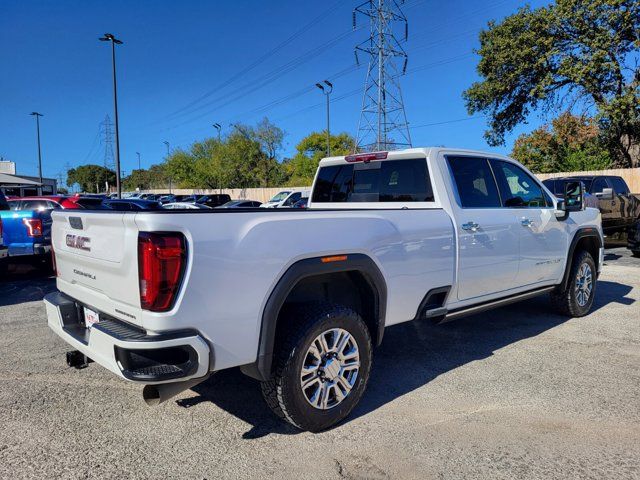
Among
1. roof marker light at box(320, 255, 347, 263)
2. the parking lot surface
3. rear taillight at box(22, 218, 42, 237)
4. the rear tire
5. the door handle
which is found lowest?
the parking lot surface

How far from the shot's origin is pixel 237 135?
5734cm

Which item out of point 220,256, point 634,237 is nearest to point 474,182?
point 220,256

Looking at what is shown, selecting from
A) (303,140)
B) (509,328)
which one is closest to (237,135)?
(303,140)

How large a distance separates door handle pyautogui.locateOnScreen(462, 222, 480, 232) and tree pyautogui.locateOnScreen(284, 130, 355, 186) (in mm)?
59760

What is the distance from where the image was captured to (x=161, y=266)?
2.47 m

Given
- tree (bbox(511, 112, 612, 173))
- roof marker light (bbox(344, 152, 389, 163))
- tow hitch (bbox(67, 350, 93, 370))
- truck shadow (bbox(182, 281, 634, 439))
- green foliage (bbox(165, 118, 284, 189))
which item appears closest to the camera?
tow hitch (bbox(67, 350, 93, 370))

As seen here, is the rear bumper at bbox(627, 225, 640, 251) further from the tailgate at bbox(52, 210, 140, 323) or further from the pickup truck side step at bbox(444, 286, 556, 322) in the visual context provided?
the tailgate at bbox(52, 210, 140, 323)

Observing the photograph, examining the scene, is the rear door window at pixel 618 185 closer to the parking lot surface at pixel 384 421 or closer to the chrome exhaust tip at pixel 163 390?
the parking lot surface at pixel 384 421

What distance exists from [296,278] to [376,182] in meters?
2.22

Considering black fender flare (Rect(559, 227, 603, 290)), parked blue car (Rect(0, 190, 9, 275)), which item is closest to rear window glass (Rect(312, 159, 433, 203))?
black fender flare (Rect(559, 227, 603, 290))

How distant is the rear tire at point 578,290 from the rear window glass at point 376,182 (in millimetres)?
2609

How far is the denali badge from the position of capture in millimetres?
3125

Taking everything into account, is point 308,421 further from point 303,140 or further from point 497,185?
point 303,140

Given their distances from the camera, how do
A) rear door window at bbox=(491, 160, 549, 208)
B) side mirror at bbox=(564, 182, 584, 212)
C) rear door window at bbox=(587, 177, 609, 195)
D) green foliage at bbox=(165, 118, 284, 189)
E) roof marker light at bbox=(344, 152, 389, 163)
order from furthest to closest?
green foliage at bbox=(165, 118, 284, 189) → rear door window at bbox=(587, 177, 609, 195) → side mirror at bbox=(564, 182, 584, 212) → rear door window at bbox=(491, 160, 549, 208) → roof marker light at bbox=(344, 152, 389, 163)
